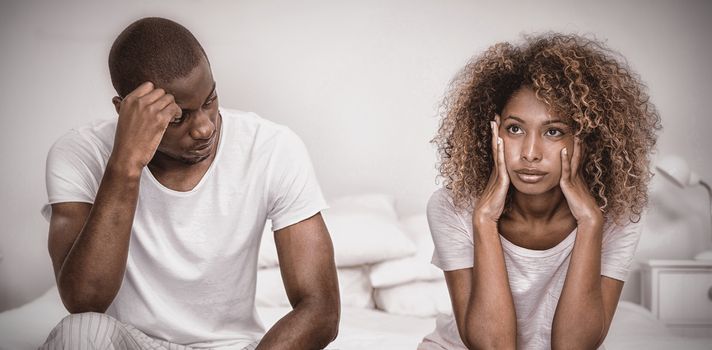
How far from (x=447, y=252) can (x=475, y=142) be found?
24cm

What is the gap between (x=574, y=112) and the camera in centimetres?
132

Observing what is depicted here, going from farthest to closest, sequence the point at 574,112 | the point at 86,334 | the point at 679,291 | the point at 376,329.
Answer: the point at 679,291, the point at 376,329, the point at 574,112, the point at 86,334

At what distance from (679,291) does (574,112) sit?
144 cm

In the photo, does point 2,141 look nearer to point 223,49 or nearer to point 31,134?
point 31,134

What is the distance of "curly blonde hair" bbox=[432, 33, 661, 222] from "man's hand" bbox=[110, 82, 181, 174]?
0.55m

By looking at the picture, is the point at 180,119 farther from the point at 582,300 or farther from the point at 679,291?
the point at 679,291

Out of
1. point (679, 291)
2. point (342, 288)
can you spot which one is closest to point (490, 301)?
point (342, 288)

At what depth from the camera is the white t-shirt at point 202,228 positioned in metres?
1.31

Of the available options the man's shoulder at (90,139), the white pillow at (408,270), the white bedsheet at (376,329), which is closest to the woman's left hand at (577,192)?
the white bedsheet at (376,329)

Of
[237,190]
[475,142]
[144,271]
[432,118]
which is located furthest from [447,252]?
[432,118]

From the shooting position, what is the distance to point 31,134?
2.62m

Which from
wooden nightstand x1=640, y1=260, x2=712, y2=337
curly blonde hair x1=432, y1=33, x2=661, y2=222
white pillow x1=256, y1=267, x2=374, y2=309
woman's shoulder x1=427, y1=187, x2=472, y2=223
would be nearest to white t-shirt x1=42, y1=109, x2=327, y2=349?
woman's shoulder x1=427, y1=187, x2=472, y2=223

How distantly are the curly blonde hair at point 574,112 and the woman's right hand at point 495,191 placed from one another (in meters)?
0.07

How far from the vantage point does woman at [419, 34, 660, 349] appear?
4.16 ft
